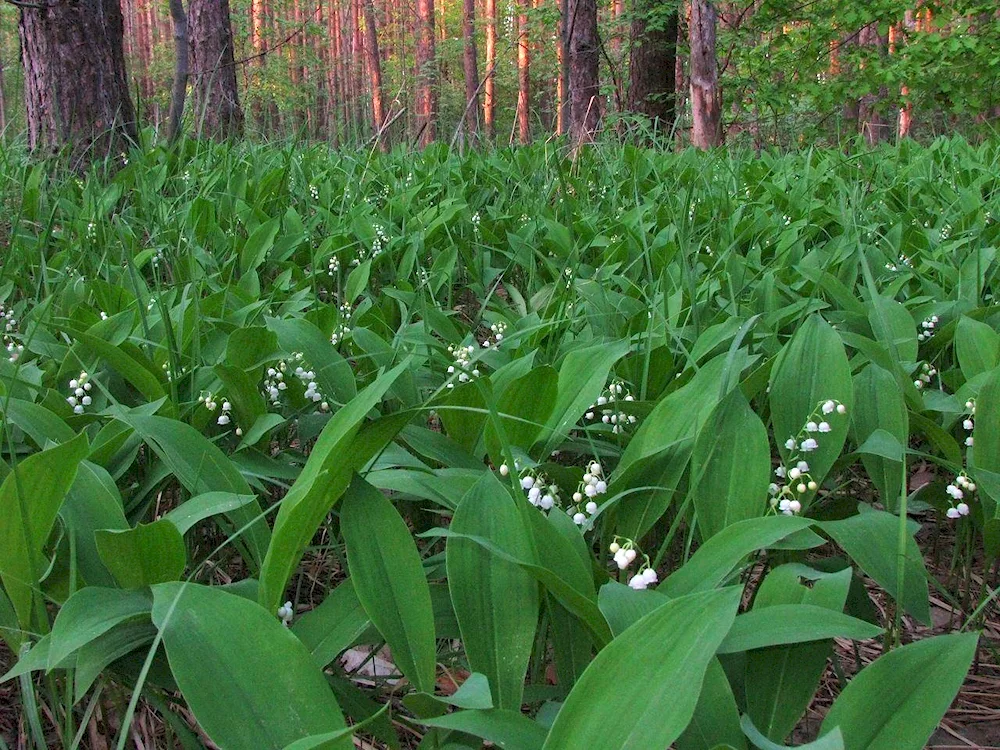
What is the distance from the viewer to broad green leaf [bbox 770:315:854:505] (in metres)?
1.17

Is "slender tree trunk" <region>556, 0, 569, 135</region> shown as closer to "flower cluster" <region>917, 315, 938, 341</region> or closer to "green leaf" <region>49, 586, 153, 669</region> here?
"flower cluster" <region>917, 315, 938, 341</region>

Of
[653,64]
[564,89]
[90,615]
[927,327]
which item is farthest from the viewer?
[653,64]

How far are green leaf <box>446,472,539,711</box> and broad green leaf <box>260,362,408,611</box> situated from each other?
13 centimetres

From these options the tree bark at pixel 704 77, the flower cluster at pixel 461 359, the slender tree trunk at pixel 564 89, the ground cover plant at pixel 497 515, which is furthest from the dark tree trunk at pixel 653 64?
the flower cluster at pixel 461 359

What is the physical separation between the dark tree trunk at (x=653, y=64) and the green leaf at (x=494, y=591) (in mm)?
8014

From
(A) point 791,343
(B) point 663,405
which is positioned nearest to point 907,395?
(A) point 791,343

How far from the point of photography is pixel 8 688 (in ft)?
3.42

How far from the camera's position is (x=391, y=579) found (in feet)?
2.83

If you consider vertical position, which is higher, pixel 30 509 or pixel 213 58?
pixel 213 58

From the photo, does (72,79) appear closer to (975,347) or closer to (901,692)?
(975,347)

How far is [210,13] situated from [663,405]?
7252mm

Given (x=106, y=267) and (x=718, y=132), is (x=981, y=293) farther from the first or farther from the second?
(x=718, y=132)

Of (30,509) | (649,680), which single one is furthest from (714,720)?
(30,509)

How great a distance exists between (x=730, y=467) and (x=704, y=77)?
15.4 feet
